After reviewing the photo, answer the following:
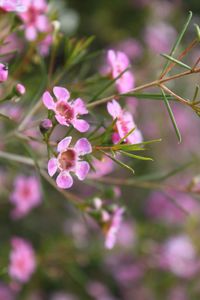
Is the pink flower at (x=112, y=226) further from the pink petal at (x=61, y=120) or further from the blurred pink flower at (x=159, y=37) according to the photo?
the blurred pink flower at (x=159, y=37)

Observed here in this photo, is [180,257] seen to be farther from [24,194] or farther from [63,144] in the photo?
[63,144]

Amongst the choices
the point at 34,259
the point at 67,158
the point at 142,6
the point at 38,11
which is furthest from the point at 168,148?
the point at 67,158

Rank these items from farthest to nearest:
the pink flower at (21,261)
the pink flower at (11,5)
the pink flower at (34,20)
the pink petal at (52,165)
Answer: the pink flower at (21,261)
the pink flower at (34,20)
the pink flower at (11,5)
the pink petal at (52,165)

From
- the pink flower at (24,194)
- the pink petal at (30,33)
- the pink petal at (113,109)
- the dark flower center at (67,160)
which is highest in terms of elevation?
the pink petal at (113,109)

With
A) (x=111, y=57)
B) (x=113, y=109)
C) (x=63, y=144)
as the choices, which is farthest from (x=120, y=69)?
(x=63, y=144)

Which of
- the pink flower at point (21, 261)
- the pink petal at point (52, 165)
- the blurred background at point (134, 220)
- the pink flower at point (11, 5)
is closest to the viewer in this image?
the pink petal at point (52, 165)

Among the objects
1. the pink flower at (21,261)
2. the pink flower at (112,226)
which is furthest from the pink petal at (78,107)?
the pink flower at (21,261)

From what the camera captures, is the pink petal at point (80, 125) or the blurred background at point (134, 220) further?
the blurred background at point (134, 220)
